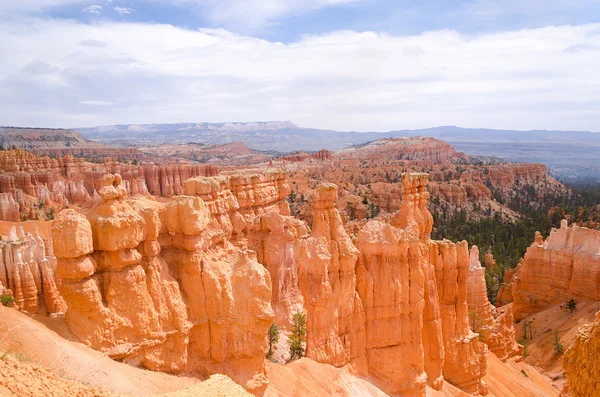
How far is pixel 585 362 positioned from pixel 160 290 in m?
8.25

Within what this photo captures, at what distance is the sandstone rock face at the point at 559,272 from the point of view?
1177 inches

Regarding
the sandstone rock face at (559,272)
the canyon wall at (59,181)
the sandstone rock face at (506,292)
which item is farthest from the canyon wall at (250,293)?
the canyon wall at (59,181)

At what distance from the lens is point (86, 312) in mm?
9391

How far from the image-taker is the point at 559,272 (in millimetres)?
31859

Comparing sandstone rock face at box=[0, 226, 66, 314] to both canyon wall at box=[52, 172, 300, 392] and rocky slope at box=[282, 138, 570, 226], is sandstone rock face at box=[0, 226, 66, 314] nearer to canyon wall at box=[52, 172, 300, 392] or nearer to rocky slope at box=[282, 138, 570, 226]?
canyon wall at box=[52, 172, 300, 392]

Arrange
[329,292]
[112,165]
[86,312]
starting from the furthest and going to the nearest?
[112,165]
[329,292]
[86,312]

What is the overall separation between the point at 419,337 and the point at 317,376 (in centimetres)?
396

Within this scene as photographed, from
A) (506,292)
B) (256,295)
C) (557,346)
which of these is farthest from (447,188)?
(256,295)

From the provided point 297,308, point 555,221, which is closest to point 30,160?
point 297,308

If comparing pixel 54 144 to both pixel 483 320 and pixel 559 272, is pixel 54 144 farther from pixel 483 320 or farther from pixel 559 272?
pixel 483 320

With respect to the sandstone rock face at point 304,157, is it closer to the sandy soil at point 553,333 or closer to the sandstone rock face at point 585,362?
the sandy soil at point 553,333

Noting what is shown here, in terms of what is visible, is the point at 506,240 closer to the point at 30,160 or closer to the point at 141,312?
the point at 141,312

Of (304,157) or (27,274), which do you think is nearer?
(27,274)

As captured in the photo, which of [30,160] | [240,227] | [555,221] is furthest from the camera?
[30,160]
